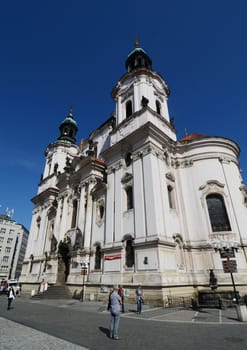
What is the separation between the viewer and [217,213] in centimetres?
2155

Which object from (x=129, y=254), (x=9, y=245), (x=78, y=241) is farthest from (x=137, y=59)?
(x=9, y=245)

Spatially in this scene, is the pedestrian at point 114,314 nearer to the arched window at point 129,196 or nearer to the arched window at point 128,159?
the arched window at point 129,196

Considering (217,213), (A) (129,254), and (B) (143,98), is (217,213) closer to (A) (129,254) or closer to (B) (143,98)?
(A) (129,254)

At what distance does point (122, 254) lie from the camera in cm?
1953

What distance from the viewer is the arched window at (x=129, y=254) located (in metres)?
18.8

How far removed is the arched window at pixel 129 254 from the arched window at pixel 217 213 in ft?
27.3

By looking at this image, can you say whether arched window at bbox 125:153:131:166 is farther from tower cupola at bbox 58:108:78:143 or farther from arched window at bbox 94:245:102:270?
tower cupola at bbox 58:108:78:143

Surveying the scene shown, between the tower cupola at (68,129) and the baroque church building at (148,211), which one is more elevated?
the tower cupola at (68,129)

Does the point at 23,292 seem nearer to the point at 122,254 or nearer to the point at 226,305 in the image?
the point at 122,254

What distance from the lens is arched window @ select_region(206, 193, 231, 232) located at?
20783mm

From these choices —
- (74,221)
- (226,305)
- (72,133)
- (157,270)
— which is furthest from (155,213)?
(72,133)

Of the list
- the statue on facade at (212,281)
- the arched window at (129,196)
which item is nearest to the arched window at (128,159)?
the arched window at (129,196)

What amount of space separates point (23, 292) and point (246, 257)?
31.4 metres

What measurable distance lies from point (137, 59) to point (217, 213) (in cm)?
2620
